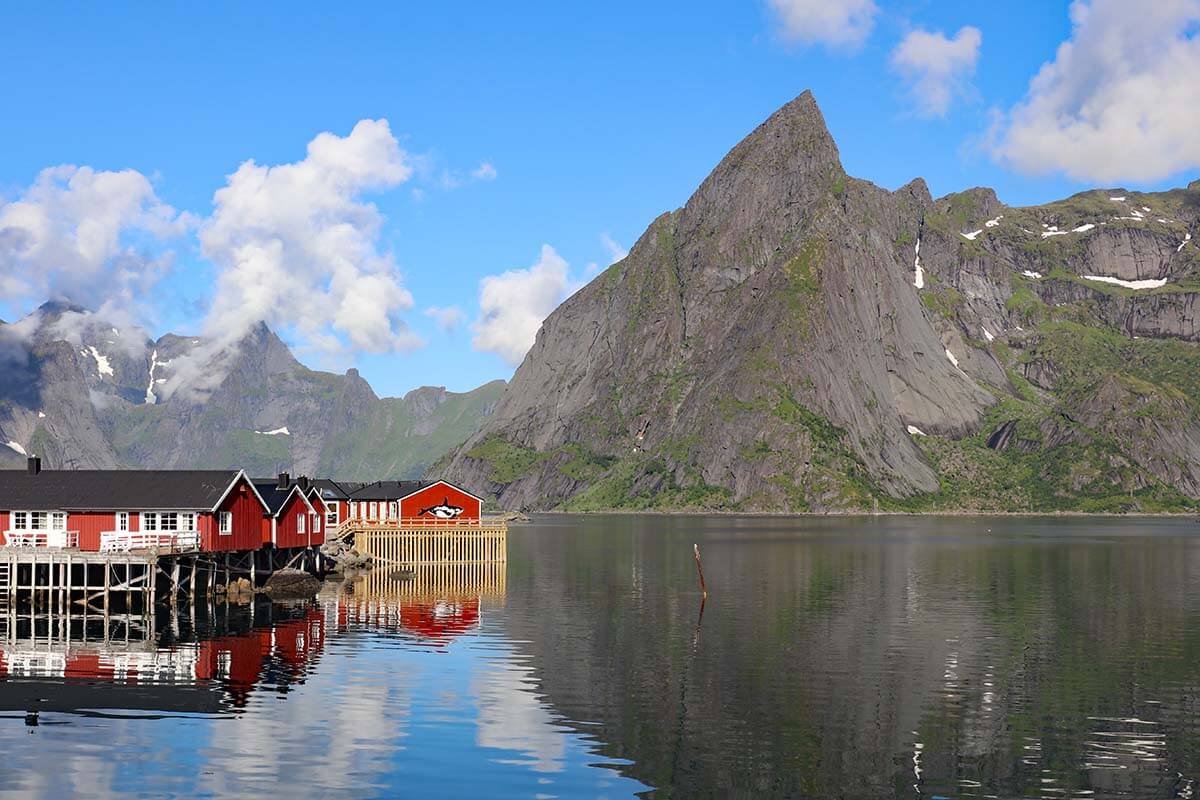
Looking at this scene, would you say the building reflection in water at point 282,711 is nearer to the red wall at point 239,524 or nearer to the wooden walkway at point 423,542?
the red wall at point 239,524

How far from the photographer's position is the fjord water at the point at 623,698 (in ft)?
119

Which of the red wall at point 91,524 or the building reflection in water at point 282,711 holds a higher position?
→ the red wall at point 91,524

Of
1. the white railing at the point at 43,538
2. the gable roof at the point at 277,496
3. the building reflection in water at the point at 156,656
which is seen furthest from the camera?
the gable roof at the point at 277,496

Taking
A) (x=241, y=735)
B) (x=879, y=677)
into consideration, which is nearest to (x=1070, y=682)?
(x=879, y=677)

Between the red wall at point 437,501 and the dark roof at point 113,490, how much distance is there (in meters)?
39.9

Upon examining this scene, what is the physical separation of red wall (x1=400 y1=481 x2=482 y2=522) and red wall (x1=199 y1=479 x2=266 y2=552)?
117ft

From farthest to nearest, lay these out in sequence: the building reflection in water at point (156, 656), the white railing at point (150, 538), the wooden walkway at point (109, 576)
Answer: the white railing at point (150, 538)
the wooden walkway at point (109, 576)
the building reflection in water at point (156, 656)

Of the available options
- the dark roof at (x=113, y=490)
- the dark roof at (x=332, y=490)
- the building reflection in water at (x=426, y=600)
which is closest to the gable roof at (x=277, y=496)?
the dark roof at (x=113, y=490)

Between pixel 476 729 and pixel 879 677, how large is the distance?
1902cm

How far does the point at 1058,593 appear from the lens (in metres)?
94.8

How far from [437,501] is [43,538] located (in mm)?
49529

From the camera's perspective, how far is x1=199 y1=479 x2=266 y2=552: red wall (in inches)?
3312

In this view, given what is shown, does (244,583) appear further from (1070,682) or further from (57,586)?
(1070,682)

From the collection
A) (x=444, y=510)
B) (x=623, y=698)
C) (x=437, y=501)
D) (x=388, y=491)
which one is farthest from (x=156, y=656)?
(x=388, y=491)
